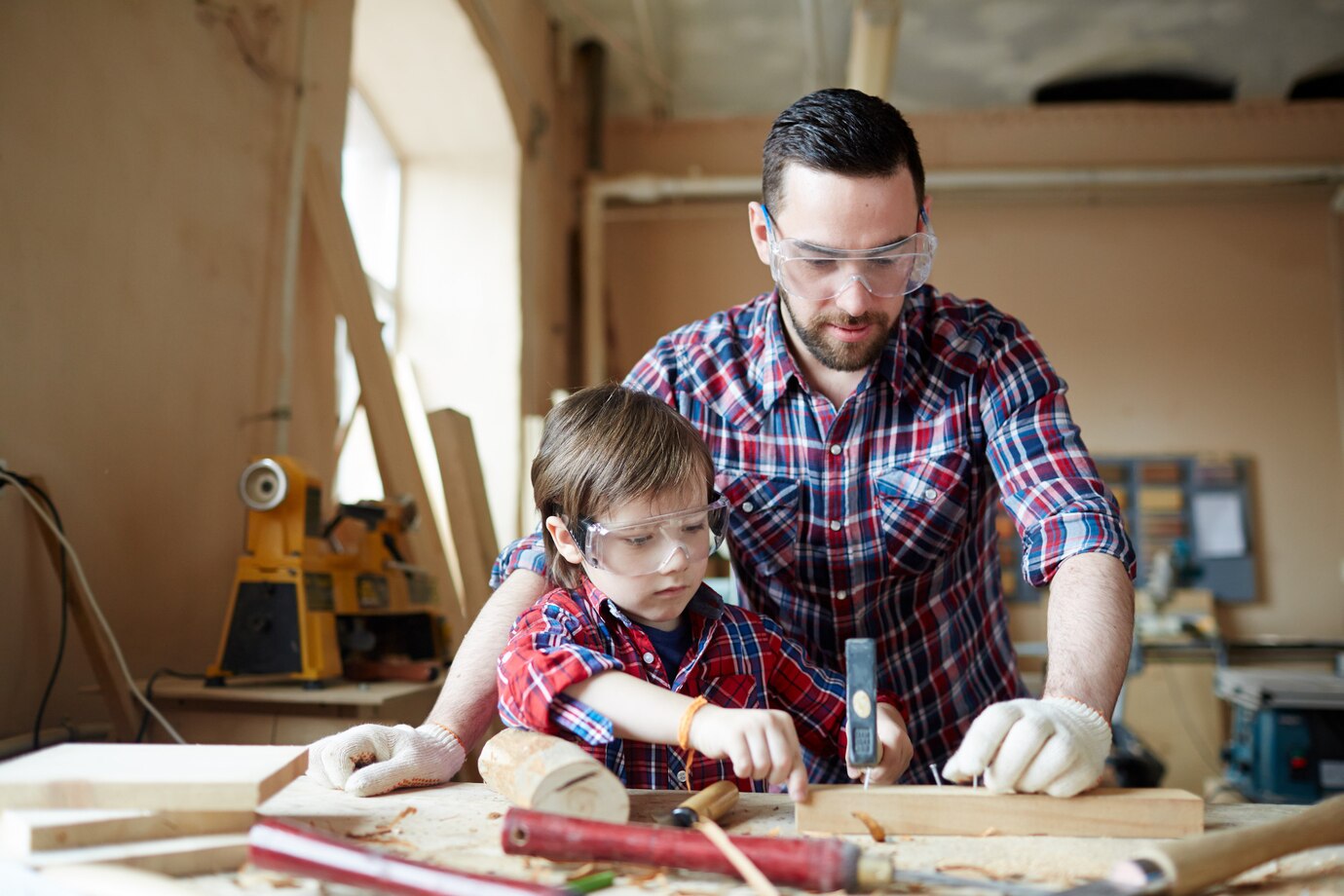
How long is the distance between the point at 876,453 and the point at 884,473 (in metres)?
0.04

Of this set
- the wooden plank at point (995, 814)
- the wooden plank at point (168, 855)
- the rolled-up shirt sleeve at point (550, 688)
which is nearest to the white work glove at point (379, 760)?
the rolled-up shirt sleeve at point (550, 688)

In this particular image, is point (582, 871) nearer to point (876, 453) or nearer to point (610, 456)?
point (610, 456)

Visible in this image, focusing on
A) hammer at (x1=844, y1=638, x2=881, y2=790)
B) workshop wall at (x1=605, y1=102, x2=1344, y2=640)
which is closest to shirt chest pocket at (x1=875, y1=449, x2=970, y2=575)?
hammer at (x1=844, y1=638, x2=881, y2=790)

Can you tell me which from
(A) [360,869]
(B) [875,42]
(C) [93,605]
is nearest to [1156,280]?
(B) [875,42]

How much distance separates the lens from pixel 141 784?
0.96m

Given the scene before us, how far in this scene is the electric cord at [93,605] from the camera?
1.75m

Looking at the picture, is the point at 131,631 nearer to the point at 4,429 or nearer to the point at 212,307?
the point at 4,429

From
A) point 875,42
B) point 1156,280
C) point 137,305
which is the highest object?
point 875,42

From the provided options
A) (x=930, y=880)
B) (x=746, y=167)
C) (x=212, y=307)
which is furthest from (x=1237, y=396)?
(x=930, y=880)

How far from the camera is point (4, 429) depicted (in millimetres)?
1758

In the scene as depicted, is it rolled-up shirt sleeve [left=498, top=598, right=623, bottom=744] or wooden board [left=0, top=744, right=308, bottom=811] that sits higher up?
rolled-up shirt sleeve [left=498, top=598, right=623, bottom=744]

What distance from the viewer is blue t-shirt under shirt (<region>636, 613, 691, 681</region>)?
145cm

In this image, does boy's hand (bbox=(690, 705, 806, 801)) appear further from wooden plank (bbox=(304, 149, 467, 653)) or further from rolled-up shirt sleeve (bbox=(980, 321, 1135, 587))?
wooden plank (bbox=(304, 149, 467, 653))

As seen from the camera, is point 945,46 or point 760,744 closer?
point 760,744
